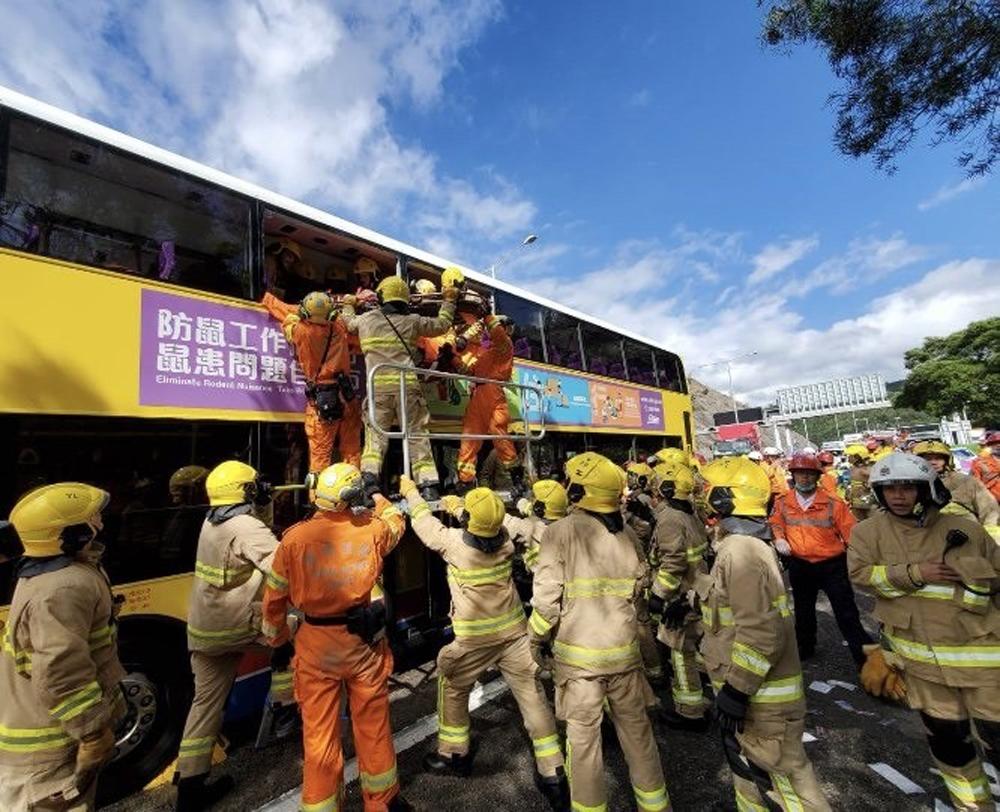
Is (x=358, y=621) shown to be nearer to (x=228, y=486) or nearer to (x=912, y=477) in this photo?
(x=228, y=486)

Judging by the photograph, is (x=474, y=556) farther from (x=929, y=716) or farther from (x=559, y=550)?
(x=929, y=716)

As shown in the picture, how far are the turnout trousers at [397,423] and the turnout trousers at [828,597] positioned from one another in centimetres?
329

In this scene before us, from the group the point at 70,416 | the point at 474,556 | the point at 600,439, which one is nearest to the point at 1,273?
the point at 70,416

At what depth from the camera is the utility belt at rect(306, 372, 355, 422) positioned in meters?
4.14

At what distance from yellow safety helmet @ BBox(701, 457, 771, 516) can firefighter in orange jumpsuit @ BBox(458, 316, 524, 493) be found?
2.88 meters

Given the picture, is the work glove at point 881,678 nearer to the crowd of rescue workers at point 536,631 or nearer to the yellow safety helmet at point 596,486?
the crowd of rescue workers at point 536,631

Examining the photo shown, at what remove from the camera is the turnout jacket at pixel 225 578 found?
10.3ft

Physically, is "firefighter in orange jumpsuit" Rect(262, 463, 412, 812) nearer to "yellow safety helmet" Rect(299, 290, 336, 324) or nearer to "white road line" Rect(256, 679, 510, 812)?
"white road line" Rect(256, 679, 510, 812)

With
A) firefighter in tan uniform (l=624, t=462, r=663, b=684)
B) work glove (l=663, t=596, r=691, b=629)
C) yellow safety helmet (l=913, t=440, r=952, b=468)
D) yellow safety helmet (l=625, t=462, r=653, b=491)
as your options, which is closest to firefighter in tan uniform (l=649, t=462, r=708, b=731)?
work glove (l=663, t=596, r=691, b=629)

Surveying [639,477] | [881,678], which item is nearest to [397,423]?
[639,477]

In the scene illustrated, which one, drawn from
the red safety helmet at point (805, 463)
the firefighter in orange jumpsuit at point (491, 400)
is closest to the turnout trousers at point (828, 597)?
the red safety helmet at point (805, 463)

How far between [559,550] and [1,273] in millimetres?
3480

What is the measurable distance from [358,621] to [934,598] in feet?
9.09

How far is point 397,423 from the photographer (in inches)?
174
